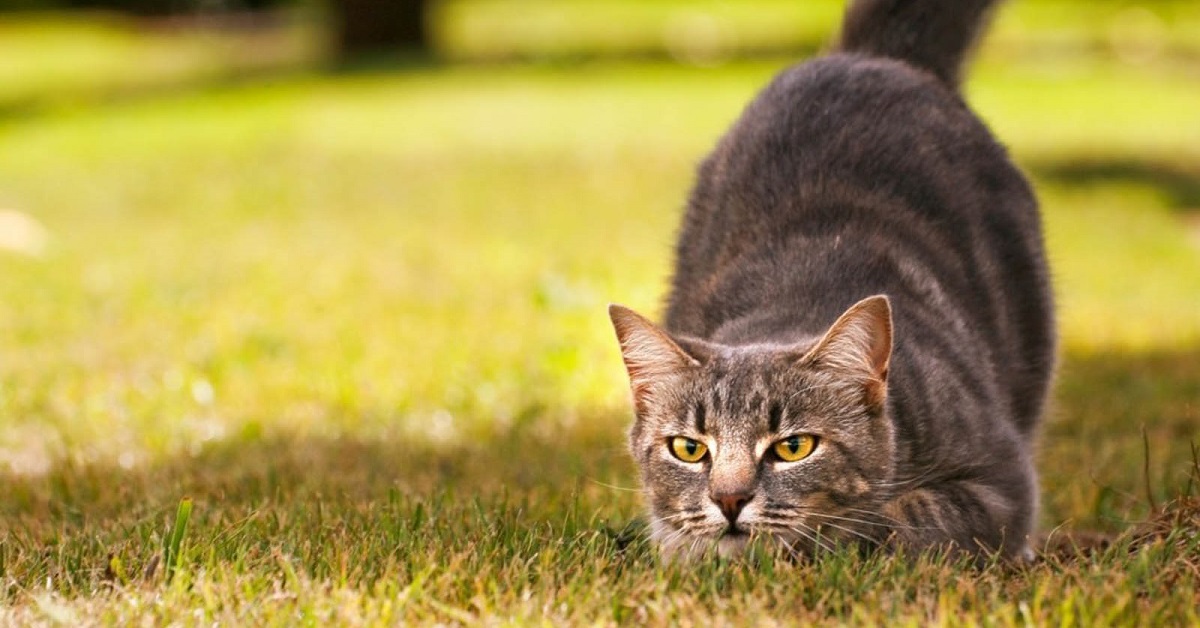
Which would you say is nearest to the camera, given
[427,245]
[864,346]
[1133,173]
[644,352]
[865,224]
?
[864,346]

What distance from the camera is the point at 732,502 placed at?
296 centimetres

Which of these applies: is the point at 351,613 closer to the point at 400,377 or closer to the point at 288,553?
the point at 288,553

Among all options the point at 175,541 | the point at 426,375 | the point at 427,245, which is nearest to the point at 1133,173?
the point at 427,245

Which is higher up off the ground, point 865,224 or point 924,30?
point 924,30

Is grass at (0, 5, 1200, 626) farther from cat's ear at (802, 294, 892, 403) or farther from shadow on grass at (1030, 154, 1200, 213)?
cat's ear at (802, 294, 892, 403)

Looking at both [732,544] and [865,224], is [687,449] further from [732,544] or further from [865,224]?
[865,224]

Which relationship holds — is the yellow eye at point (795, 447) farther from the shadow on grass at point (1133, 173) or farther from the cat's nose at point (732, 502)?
the shadow on grass at point (1133, 173)

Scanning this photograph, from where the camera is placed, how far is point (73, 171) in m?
12.0

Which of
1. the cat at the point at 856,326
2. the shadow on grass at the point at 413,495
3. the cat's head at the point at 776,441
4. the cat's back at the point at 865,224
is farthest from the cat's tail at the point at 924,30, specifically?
the cat's head at the point at 776,441

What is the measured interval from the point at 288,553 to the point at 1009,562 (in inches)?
61.2

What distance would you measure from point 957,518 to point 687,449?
0.63 m

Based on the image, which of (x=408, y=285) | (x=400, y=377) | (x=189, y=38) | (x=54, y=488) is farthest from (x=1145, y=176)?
(x=189, y=38)

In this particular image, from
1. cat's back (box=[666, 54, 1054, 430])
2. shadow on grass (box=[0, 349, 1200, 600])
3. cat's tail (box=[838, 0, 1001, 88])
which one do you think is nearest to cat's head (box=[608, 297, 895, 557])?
shadow on grass (box=[0, 349, 1200, 600])

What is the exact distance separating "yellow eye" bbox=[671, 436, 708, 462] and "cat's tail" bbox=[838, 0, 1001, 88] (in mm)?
2010
